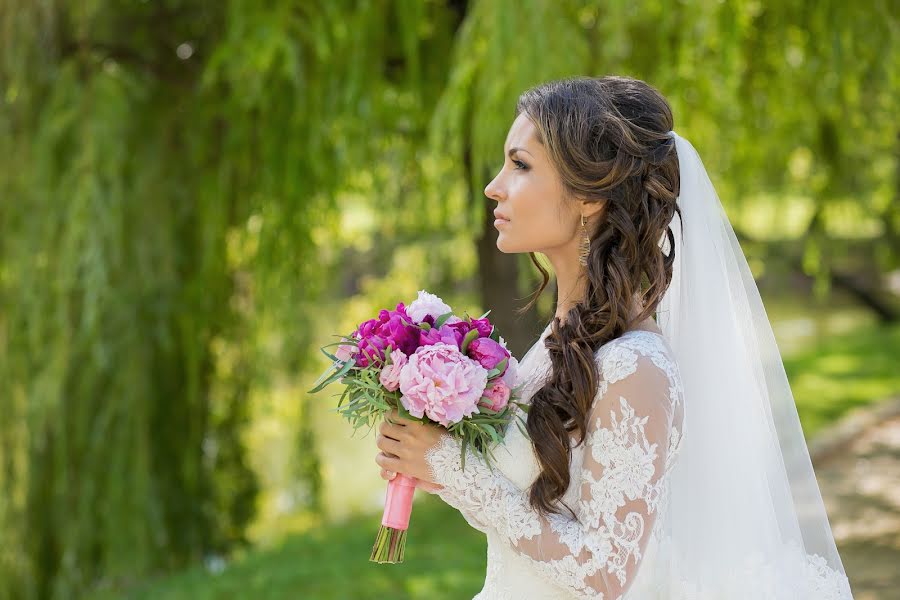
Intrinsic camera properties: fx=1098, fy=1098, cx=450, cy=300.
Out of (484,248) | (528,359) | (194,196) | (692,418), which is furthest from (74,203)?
(692,418)

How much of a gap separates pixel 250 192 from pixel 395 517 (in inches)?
124

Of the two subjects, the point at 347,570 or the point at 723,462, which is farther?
the point at 347,570

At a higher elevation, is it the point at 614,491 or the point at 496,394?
the point at 496,394

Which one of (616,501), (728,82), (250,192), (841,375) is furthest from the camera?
(841,375)

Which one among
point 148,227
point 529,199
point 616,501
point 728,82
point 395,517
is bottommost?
point 395,517

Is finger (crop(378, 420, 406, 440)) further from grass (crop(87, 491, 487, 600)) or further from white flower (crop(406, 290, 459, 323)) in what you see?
grass (crop(87, 491, 487, 600))

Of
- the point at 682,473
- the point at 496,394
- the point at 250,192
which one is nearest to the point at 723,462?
the point at 682,473

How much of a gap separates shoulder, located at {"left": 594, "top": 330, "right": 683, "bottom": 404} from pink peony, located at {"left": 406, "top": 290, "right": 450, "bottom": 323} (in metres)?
0.36

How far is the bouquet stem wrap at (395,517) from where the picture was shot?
7.34ft

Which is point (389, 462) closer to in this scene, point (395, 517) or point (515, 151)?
point (395, 517)

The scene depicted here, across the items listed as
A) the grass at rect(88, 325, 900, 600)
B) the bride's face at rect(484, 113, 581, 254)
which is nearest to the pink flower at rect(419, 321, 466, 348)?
the bride's face at rect(484, 113, 581, 254)

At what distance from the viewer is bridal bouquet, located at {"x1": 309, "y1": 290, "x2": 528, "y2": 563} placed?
6.74 feet

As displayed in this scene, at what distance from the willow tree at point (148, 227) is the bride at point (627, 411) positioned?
2.51 m

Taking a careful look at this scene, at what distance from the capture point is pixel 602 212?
2236mm
